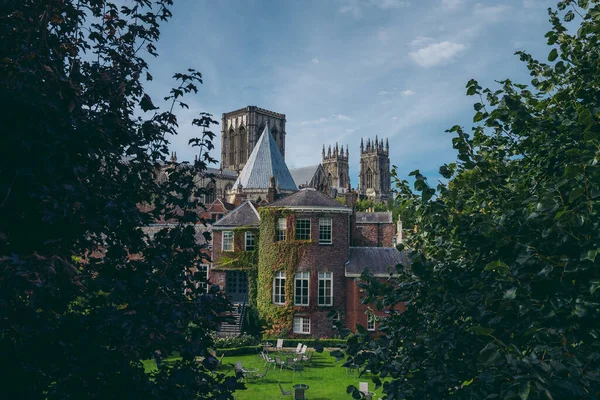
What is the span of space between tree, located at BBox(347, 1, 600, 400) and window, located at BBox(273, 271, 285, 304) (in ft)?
87.5

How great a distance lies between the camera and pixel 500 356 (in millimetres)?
3705

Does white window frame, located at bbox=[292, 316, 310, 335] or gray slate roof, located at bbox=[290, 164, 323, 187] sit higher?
gray slate roof, located at bbox=[290, 164, 323, 187]

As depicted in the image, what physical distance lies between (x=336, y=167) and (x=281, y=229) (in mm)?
111686

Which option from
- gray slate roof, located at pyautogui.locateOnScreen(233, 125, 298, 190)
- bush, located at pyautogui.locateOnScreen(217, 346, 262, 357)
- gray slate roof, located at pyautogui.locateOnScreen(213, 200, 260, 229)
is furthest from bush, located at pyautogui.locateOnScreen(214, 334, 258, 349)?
gray slate roof, located at pyautogui.locateOnScreen(233, 125, 298, 190)

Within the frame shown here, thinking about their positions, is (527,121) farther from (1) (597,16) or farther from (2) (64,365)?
(2) (64,365)

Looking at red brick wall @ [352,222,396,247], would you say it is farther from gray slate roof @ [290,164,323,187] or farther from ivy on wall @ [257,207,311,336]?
gray slate roof @ [290,164,323,187]

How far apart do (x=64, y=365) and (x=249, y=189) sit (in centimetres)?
6258

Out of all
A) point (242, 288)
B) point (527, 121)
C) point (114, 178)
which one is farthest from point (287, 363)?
point (527, 121)

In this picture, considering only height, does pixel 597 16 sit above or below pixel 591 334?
above

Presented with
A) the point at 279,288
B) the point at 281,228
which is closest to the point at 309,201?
the point at 281,228

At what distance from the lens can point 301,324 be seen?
107ft

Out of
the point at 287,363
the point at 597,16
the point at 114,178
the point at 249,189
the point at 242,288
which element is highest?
the point at 249,189

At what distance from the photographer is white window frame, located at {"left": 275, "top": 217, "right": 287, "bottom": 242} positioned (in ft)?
111

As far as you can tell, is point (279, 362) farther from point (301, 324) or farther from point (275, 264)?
point (275, 264)
